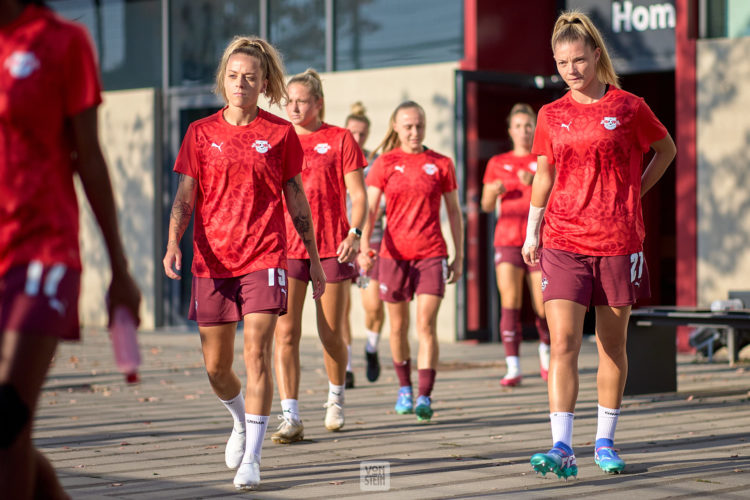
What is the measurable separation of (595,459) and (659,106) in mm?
11394

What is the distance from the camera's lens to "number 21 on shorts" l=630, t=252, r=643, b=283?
6.08 m

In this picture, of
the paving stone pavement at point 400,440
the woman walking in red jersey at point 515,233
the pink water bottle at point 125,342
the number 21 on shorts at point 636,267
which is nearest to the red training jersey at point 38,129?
the pink water bottle at point 125,342

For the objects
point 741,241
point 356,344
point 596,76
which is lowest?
point 356,344

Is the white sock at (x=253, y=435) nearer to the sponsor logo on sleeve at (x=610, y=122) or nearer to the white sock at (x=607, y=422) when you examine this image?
the white sock at (x=607, y=422)

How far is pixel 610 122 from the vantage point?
5.98 metres

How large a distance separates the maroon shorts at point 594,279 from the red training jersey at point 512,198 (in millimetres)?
4134

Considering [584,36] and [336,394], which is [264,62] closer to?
[584,36]

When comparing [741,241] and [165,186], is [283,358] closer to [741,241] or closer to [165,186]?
[741,241]

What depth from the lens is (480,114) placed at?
571 inches

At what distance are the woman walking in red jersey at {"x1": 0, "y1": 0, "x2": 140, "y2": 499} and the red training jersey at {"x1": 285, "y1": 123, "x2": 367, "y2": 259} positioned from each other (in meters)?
4.36

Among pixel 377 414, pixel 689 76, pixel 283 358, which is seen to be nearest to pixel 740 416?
pixel 377 414

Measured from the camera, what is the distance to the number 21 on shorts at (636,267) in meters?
6.08

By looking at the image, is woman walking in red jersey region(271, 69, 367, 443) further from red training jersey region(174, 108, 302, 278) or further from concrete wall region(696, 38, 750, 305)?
concrete wall region(696, 38, 750, 305)

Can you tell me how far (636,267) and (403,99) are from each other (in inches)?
349
